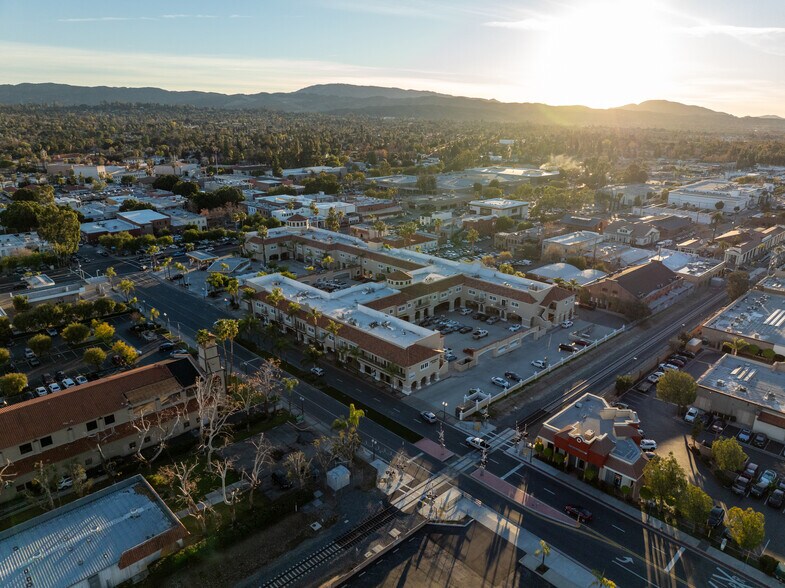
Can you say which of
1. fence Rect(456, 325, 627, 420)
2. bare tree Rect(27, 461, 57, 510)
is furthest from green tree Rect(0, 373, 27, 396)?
fence Rect(456, 325, 627, 420)

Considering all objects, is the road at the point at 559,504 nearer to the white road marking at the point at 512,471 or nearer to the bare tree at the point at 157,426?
the white road marking at the point at 512,471

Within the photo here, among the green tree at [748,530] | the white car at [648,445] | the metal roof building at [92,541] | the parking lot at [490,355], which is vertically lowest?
the parking lot at [490,355]

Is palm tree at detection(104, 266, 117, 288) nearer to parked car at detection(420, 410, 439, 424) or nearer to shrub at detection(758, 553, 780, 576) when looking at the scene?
parked car at detection(420, 410, 439, 424)

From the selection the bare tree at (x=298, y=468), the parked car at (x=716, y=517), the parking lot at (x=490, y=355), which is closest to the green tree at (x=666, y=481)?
the parked car at (x=716, y=517)

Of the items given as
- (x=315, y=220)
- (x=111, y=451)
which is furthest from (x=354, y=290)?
(x=315, y=220)

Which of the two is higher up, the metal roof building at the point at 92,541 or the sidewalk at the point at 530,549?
the metal roof building at the point at 92,541

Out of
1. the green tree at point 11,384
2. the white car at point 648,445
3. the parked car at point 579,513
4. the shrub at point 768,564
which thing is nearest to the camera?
the shrub at point 768,564
